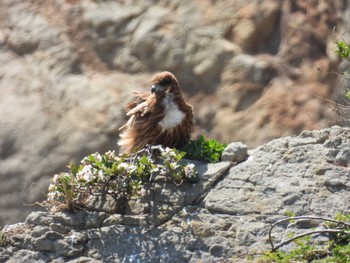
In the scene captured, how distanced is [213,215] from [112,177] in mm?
971

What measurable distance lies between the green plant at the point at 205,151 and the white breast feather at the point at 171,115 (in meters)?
0.27

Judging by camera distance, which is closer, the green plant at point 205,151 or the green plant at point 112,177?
the green plant at point 112,177

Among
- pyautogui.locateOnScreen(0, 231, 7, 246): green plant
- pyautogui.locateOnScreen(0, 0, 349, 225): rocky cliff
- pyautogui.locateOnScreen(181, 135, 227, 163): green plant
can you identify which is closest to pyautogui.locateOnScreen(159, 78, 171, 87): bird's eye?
pyautogui.locateOnScreen(181, 135, 227, 163): green plant

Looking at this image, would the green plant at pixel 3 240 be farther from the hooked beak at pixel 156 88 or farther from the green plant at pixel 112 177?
the hooked beak at pixel 156 88

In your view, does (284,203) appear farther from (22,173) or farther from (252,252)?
(22,173)

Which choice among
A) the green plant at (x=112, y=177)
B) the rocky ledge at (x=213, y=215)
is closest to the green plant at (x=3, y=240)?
the rocky ledge at (x=213, y=215)

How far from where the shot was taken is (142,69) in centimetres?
1280

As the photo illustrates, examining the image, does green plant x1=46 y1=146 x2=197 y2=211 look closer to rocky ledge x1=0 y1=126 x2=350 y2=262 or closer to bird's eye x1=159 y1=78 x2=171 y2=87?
rocky ledge x1=0 y1=126 x2=350 y2=262

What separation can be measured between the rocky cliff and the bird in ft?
7.55

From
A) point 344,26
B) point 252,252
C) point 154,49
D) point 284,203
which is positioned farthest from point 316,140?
point 154,49

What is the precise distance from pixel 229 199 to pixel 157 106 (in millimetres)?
1371

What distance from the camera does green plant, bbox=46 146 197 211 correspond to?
887 cm

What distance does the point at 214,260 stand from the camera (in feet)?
27.1

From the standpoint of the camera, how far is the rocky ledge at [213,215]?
8.40 metres
